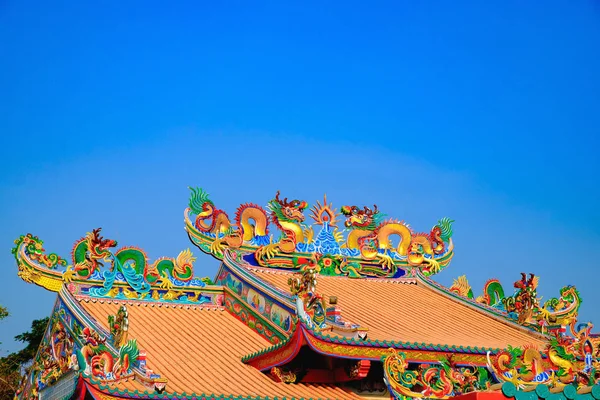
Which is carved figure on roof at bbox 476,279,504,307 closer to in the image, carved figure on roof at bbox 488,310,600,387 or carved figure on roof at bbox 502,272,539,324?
carved figure on roof at bbox 502,272,539,324

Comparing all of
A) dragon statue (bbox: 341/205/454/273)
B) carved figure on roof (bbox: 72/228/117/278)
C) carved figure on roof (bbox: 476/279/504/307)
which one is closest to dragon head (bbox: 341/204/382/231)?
dragon statue (bbox: 341/205/454/273)

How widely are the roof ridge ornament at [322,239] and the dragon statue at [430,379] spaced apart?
18.1ft

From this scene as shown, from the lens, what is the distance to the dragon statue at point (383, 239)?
18.1m

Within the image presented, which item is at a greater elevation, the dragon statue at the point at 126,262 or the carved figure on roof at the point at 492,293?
the carved figure on roof at the point at 492,293

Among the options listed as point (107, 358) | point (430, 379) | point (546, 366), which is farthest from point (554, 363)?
point (107, 358)

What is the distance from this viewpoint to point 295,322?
13125 millimetres

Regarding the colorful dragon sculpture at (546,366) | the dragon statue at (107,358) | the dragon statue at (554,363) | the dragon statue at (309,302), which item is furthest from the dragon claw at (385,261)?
the dragon statue at (107,358)

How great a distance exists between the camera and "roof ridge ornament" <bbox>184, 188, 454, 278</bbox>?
17156 millimetres

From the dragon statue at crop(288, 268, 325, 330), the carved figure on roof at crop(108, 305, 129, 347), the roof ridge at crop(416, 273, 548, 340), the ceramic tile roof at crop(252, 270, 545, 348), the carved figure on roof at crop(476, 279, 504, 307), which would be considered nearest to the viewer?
the carved figure on roof at crop(108, 305, 129, 347)

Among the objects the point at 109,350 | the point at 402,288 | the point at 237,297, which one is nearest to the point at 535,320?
the point at 402,288

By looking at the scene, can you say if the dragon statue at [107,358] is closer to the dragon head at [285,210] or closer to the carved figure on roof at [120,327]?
the carved figure on roof at [120,327]

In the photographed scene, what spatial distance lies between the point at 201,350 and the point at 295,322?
6.08ft

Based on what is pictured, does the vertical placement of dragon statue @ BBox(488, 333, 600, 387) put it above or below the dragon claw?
below

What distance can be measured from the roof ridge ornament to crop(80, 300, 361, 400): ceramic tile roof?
146cm
